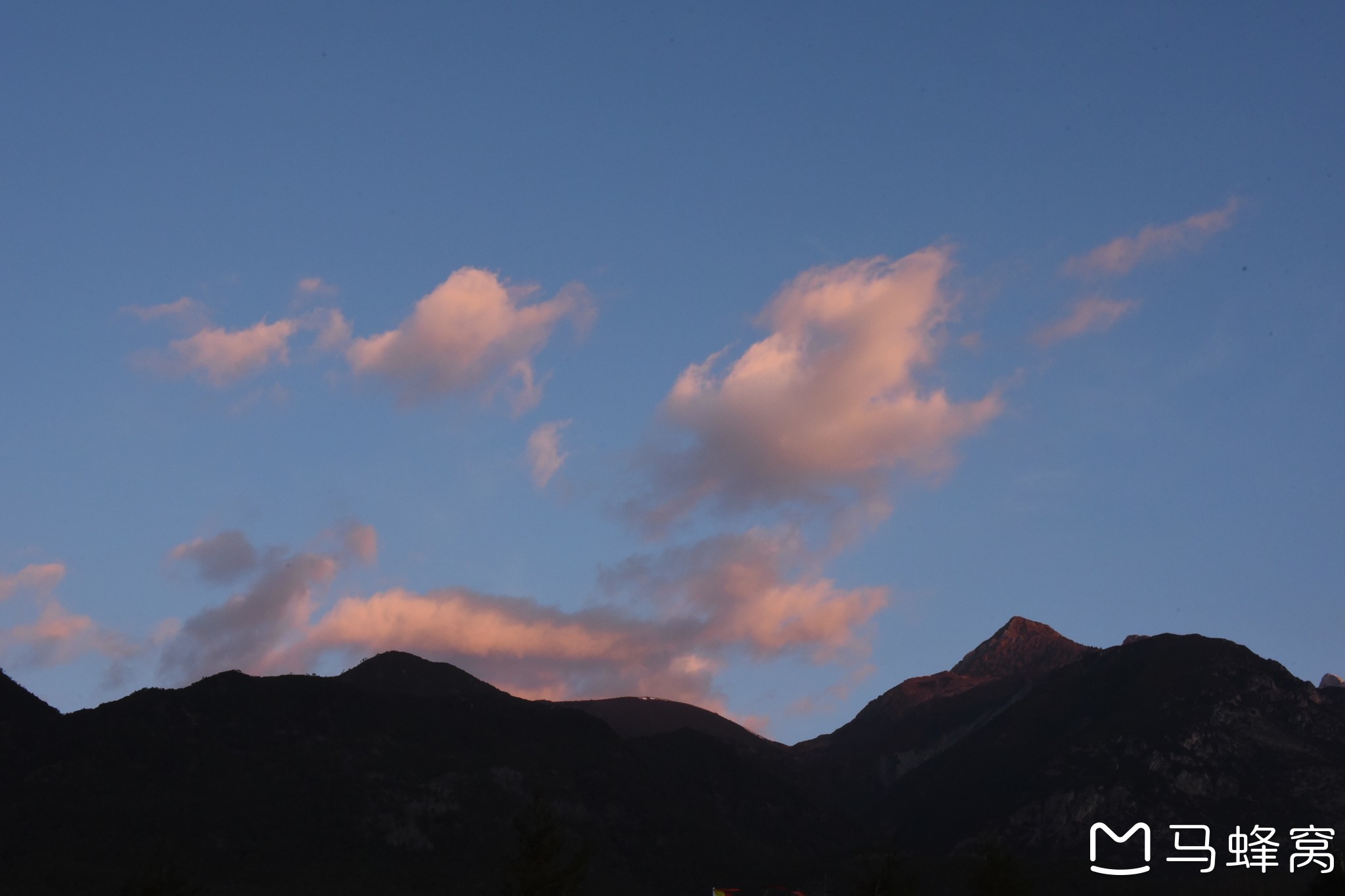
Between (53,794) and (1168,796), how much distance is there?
6714 inches

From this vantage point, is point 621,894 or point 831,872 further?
point 831,872

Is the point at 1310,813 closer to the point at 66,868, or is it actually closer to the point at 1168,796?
the point at 1168,796

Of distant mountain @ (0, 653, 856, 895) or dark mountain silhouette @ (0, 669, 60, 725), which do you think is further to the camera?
dark mountain silhouette @ (0, 669, 60, 725)

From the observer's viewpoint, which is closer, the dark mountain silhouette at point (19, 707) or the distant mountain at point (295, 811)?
the distant mountain at point (295, 811)

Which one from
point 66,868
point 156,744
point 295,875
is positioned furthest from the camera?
point 156,744

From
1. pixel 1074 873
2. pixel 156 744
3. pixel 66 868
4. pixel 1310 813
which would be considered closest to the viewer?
pixel 66 868

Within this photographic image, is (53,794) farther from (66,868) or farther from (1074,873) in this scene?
(1074,873)

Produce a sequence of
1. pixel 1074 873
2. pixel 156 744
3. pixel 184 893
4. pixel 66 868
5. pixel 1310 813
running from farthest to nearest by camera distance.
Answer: pixel 1310 813, pixel 156 744, pixel 1074 873, pixel 66 868, pixel 184 893


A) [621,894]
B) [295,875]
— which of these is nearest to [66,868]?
[295,875]

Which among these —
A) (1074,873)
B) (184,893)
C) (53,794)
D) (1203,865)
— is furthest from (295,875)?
(1203,865)

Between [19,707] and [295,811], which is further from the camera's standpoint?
[19,707]

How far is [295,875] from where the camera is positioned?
14362 centimetres

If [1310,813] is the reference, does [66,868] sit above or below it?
below

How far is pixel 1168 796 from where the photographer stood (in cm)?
19975
